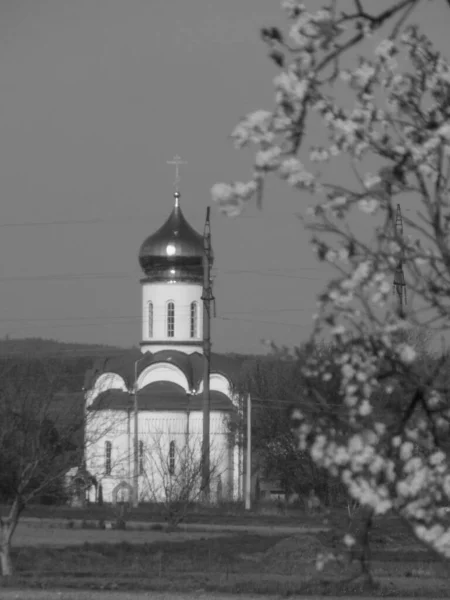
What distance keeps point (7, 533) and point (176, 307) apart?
3283cm

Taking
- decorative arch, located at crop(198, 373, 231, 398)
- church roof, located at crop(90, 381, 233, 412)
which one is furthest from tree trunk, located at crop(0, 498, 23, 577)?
decorative arch, located at crop(198, 373, 231, 398)

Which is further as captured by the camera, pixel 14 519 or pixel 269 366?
pixel 269 366

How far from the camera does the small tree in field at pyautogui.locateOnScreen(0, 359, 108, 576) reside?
52.6 feet

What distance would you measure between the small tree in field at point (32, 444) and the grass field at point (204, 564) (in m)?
1.01

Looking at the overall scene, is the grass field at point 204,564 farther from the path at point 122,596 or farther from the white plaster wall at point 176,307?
the white plaster wall at point 176,307

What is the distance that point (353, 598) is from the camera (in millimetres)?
14922

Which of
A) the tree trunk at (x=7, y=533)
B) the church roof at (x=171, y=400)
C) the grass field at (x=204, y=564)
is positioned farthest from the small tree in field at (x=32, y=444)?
the church roof at (x=171, y=400)

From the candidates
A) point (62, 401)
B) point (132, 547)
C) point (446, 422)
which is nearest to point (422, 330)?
point (446, 422)

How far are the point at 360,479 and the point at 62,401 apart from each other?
1641cm

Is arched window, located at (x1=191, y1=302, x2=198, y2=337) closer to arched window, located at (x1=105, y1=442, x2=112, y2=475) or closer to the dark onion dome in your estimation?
the dark onion dome

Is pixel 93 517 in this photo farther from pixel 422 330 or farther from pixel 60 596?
pixel 422 330

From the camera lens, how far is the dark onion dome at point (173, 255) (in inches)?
1923

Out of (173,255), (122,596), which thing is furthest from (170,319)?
(122,596)

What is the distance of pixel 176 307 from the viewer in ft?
161
